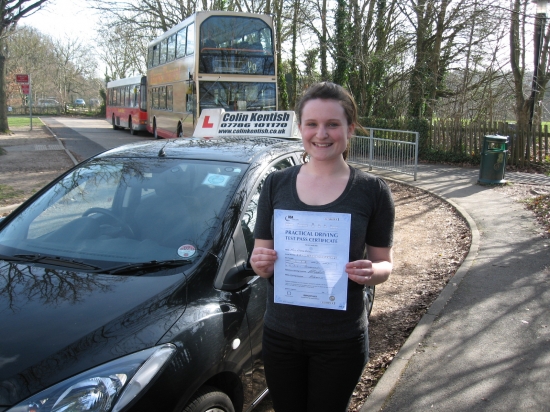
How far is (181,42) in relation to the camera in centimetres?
1862

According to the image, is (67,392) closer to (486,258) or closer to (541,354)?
(541,354)

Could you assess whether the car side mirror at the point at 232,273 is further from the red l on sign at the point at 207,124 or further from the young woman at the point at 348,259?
the red l on sign at the point at 207,124

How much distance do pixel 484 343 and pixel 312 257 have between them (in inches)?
112

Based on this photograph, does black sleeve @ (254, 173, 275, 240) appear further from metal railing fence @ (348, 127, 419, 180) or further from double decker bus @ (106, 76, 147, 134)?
double decker bus @ (106, 76, 147, 134)

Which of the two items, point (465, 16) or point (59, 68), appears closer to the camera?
point (465, 16)

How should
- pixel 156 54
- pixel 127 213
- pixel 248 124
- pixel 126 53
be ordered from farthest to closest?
pixel 126 53, pixel 156 54, pixel 248 124, pixel 127 213

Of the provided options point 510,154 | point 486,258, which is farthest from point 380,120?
point 486,258

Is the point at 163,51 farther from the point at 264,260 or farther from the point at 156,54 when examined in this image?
the point at 264,260

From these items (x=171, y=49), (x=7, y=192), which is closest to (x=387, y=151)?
(x=7, y=192)

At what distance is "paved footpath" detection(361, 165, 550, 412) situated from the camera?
355 centimetres

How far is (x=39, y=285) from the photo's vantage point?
9.00 ft

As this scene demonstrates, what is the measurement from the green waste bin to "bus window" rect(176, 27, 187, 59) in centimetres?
1050

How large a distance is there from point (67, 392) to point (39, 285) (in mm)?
821

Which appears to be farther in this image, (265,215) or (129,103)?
(129,103)
